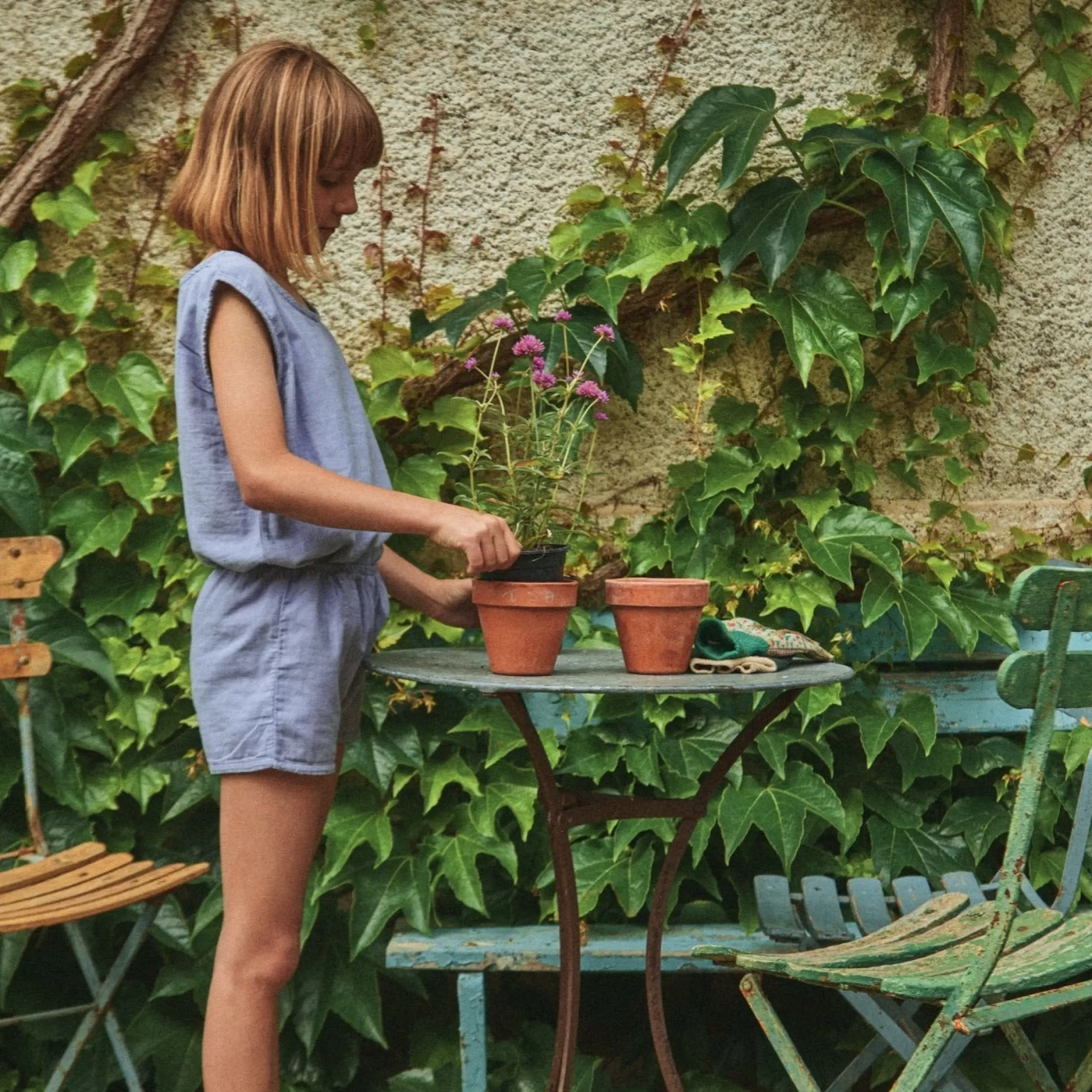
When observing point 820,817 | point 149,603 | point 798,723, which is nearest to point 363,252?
point 149,603

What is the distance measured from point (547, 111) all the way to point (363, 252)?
20.9 inches

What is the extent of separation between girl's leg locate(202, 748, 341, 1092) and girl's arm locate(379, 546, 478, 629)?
17.2 inches

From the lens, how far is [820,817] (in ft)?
9.53

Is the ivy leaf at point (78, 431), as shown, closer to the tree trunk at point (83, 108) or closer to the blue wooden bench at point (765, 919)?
the tree trunk at point (83, 108)

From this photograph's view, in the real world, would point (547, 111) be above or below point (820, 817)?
above

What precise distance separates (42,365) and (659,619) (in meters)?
1.73

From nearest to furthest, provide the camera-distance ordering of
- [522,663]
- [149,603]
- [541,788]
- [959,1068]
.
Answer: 1. [522,663]
2. [541,788]
3. [959,1068]
4. [149,603]

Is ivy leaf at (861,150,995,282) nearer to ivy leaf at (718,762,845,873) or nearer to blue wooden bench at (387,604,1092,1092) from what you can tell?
blue wooden bench at (387,604,1092,1092)

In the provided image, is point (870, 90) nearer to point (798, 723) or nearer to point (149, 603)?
point (798, 723)

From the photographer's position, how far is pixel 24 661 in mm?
2662

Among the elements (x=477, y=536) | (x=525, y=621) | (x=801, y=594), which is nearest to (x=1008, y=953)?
(x=525, y=621)

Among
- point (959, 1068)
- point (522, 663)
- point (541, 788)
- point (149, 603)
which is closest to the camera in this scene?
point (522, 663)

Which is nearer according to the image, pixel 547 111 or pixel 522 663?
pixel 522 663

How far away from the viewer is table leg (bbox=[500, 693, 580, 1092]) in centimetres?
204
